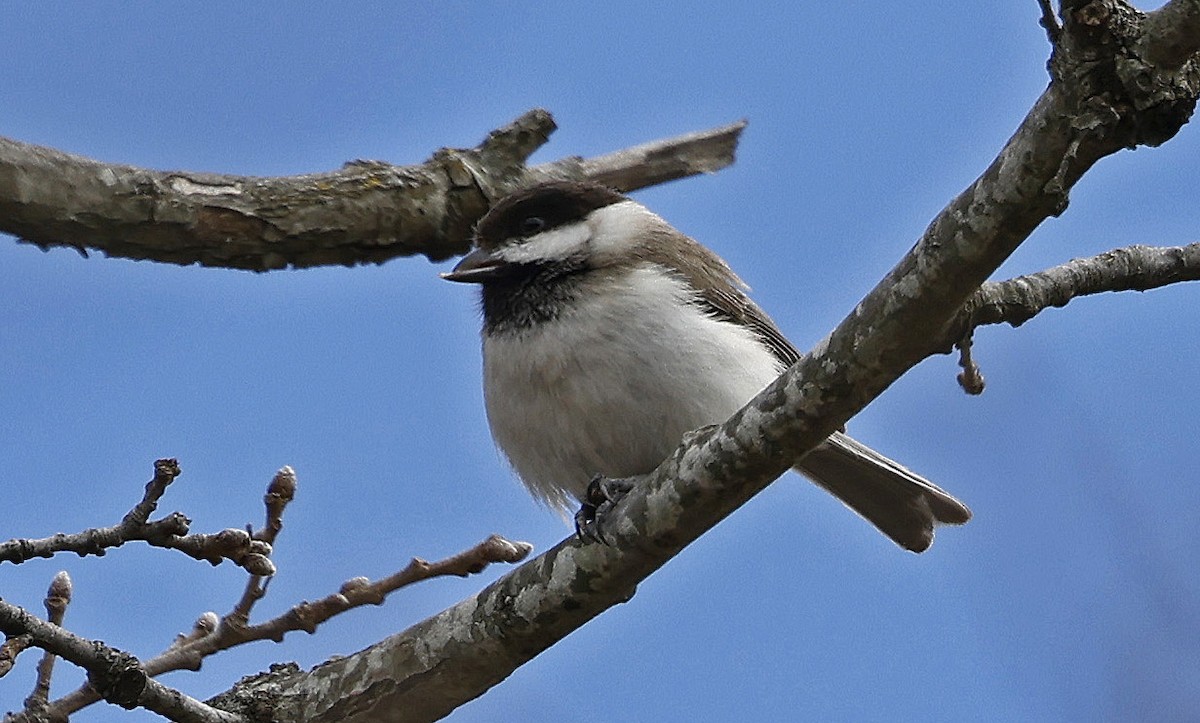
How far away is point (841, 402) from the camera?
9.92 ft

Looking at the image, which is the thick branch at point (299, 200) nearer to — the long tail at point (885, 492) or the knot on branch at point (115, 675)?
the long tail at point (885, 492)

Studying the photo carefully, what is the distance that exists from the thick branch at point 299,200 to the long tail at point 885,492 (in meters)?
1.27

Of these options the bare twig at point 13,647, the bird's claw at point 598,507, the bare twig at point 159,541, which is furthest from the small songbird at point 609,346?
the bare twig at point 13,647

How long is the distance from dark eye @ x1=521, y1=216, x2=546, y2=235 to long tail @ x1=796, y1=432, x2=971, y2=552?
123cm

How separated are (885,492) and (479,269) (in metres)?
1.65

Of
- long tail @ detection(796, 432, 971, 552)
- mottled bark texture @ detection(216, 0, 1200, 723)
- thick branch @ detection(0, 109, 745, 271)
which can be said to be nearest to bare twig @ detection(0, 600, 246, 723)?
mottled bark texture @ detection(216, 0, 1200, 723)

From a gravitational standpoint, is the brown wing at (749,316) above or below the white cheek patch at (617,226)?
below

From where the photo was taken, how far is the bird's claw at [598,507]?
344cm

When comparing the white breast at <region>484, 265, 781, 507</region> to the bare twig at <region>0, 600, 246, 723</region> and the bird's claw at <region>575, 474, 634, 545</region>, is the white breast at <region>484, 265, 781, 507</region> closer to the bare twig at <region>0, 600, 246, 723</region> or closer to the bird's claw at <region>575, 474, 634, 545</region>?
the bird's claw at <region>575, 474, 634, 545</region>

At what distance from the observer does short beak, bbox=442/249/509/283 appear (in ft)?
15.6

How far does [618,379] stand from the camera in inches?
169

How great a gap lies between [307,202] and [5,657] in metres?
2.09

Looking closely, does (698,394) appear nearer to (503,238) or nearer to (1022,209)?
(503,238)

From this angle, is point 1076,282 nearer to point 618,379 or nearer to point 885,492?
point 618,379
